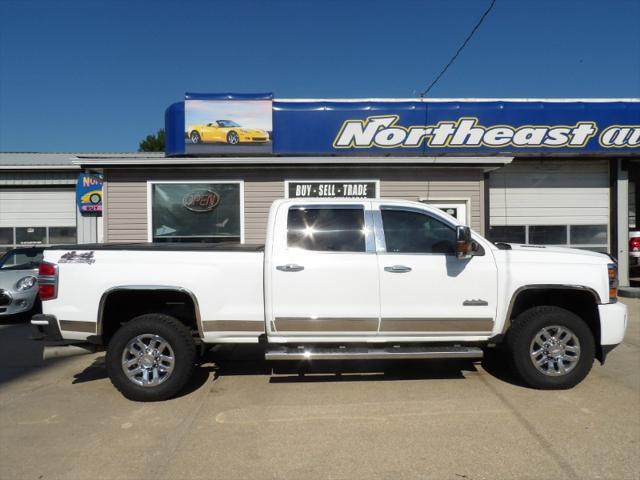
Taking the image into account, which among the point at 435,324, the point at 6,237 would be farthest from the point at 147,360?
the point at 6,237

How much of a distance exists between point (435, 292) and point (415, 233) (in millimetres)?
637

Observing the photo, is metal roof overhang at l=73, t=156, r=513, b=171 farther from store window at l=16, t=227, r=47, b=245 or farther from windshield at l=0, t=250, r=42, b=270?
store window at l=16, t=227, r=47, b=245

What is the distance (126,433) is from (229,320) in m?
1.30

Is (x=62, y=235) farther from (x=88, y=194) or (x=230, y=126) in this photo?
(x=230, y=126)

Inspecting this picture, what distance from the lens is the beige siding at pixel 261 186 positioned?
398 inches

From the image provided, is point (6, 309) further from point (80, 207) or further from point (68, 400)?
point (80, 207)

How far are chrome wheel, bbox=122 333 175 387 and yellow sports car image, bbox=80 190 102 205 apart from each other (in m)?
11.0

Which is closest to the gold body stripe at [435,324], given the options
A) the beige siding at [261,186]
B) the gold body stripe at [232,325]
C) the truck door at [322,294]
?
the truck door at [322,294]

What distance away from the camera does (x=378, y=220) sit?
16.1ft

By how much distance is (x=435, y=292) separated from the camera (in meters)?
4.71

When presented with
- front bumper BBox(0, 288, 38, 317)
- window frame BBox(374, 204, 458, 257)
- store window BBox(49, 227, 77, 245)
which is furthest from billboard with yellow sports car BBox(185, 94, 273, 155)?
A: store window BBox(49, 227, 77, 245)

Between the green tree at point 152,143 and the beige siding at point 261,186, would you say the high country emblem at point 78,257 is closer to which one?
the beige siding at point 261,186

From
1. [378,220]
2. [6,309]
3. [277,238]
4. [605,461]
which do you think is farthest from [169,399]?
[6,309]

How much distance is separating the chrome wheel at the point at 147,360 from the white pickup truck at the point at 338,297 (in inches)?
0.5
